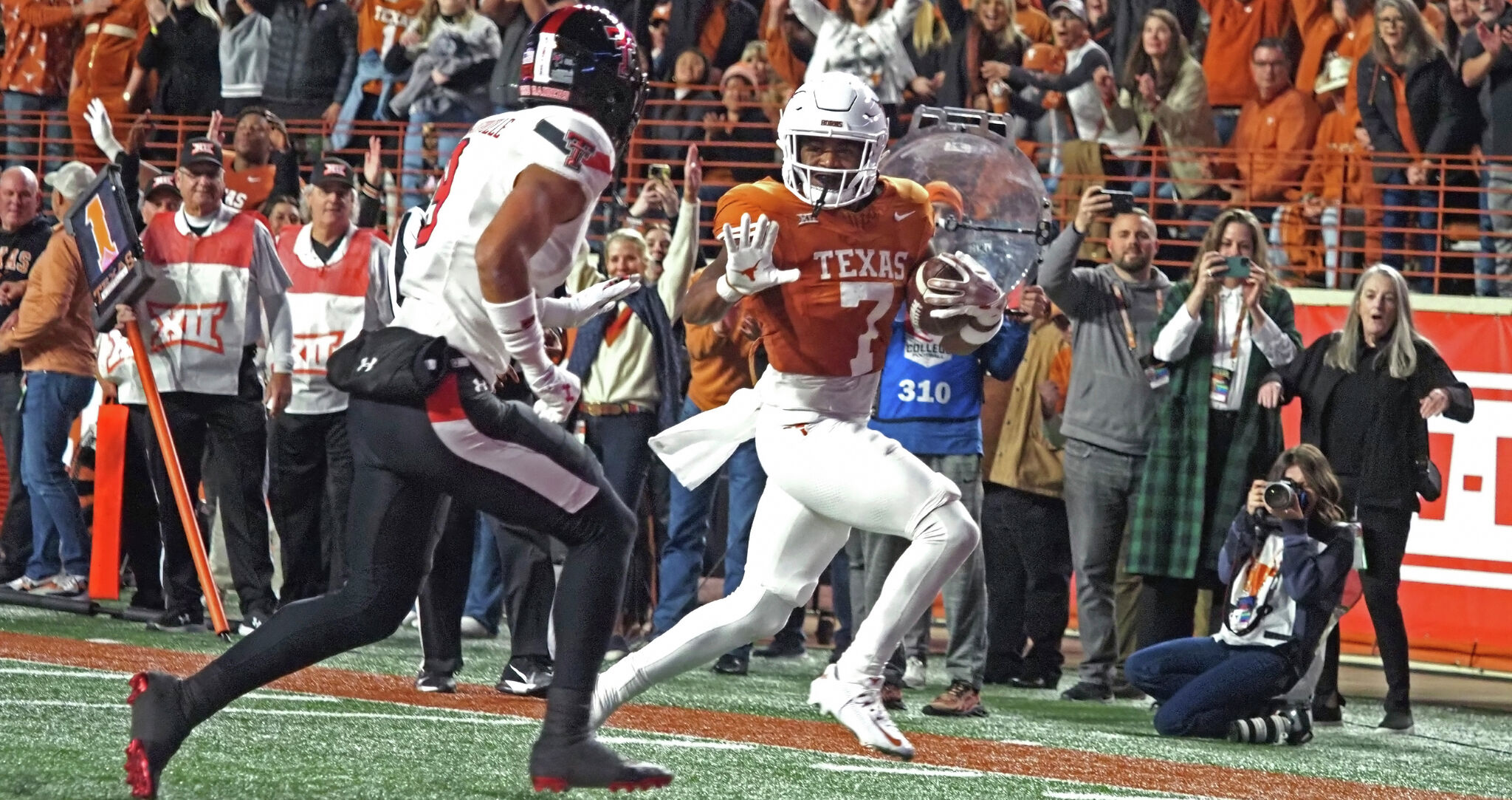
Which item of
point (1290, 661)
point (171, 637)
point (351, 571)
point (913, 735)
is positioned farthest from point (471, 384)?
point (171, 637)

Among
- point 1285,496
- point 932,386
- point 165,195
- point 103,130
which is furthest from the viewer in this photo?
point 103,130

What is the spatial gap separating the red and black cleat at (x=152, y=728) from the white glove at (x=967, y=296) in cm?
233

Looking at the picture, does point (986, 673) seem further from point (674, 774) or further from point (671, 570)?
point (674, 774)

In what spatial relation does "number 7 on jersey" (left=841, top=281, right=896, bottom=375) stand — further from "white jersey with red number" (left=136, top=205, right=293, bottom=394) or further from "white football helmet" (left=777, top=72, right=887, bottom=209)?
"white jersey with red number" (left=136, top=205, right=293, bottom=394)

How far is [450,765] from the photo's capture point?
5.28m

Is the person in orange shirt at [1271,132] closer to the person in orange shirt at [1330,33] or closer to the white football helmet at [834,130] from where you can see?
the person in orange shirt at [1330,33]

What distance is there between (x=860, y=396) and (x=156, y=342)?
437 centimetres

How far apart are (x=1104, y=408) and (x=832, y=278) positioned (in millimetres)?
3149

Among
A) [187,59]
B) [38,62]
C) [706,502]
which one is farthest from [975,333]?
[38,62]

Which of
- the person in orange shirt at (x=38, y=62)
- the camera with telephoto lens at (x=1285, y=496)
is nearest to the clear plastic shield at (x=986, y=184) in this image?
the camera with telephoto lens at (x=1285, y=496)

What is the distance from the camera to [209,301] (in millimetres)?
9031

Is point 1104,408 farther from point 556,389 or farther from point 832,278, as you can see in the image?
point 556,389

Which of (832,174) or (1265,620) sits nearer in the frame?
(832,174)

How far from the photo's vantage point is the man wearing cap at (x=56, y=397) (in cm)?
1002
